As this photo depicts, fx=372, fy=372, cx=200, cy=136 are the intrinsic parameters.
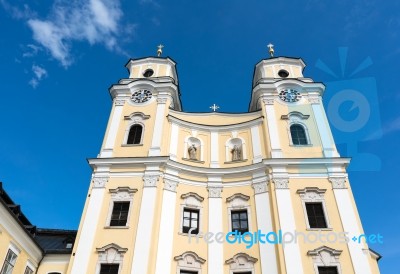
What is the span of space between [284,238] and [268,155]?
227 inches

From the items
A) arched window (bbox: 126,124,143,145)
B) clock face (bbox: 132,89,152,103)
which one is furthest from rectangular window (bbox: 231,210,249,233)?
clock face (bbox: 132,89,152,103)

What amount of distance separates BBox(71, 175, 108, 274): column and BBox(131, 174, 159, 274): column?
2396 mm

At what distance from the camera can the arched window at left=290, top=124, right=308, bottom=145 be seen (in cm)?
2428

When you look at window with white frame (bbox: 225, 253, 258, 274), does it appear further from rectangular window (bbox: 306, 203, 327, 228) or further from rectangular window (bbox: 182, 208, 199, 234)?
rectangular window (bbox: 306, 203, 327, 228)

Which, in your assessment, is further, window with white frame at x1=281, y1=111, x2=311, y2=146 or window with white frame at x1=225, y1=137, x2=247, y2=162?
window with white frame at x1=225, y1=137, x2=247, y2=162

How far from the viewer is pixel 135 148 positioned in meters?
23.9

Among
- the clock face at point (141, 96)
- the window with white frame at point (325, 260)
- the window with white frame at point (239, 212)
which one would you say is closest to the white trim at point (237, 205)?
the window with white frame at point (239, 212)

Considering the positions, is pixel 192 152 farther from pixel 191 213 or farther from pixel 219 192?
pixel 191 213

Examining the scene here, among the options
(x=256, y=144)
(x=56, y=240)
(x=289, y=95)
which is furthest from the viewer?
(x=289, y=95)

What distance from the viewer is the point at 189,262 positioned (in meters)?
Result: 19.3

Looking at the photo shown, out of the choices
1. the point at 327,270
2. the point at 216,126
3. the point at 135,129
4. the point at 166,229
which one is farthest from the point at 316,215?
the point at 135,129

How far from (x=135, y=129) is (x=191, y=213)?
24.2 feet

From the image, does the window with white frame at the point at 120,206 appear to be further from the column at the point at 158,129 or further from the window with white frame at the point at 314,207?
the window with white frame at the point at 314,207

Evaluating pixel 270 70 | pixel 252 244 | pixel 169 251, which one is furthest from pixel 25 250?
pixel 270 70
